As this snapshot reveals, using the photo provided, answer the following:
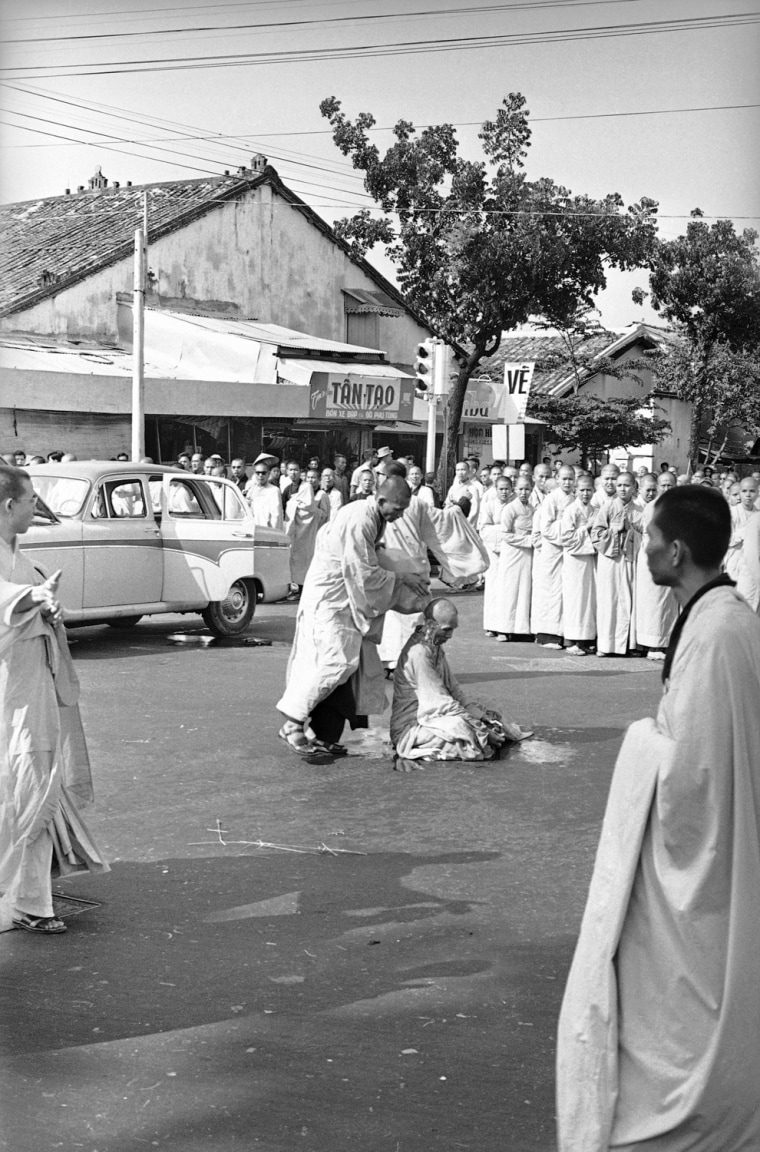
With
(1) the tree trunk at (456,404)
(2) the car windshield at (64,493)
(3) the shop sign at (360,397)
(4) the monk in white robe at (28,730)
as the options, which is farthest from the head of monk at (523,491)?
(1) the tree trunk at (456,404)

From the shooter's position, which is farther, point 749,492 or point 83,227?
point 83,227

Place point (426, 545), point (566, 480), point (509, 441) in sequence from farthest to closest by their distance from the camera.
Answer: point (509, 441)
point (566, 480)
point (426, 545)

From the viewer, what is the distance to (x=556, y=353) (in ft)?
133

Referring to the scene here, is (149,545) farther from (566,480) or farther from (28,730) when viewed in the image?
(28,730)

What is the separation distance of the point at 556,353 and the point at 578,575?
2640 cm

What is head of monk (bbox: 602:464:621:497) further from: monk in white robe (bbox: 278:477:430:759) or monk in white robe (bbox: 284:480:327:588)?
monk in white robe (bbox: 278:477:430:759)

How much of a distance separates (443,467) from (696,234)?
26.9 feet

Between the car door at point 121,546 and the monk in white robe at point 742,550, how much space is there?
5.58 m

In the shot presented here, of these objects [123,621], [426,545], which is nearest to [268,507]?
[123,621]

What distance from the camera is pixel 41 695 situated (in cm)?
542

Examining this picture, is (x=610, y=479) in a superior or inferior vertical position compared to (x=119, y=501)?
superior

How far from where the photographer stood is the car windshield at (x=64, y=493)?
13383 millimetres

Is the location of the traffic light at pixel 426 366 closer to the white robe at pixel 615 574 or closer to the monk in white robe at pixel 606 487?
the monk in white robe at pixel 606 487

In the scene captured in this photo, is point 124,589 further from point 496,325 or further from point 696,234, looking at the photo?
point 696,234
